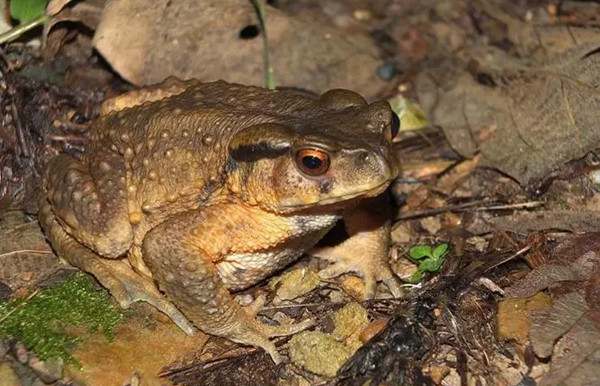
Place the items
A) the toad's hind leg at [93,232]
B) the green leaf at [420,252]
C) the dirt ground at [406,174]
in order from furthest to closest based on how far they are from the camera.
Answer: the green leaf at [420,252] → the toad's hind leg at [93,232] → the dirt ground at [406,174]

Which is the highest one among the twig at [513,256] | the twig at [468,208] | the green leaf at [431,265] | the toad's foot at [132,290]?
the toad's foot at [132,290]

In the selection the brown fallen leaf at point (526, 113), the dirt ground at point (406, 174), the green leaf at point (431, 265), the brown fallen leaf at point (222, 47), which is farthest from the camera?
the brown fallen leaf at point (222, 47)

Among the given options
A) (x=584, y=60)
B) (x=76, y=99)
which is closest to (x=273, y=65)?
(x=76, y=99)

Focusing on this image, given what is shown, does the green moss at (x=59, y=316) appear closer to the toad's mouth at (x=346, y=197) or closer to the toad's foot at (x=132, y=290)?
the toad's foot at (x=132, y=290)

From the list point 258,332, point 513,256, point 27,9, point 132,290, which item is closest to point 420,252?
point 513,256

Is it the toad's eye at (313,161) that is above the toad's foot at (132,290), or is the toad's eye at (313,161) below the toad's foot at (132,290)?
above

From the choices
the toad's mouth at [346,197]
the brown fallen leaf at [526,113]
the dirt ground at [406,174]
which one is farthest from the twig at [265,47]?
the toad's mouth at [346,197]
